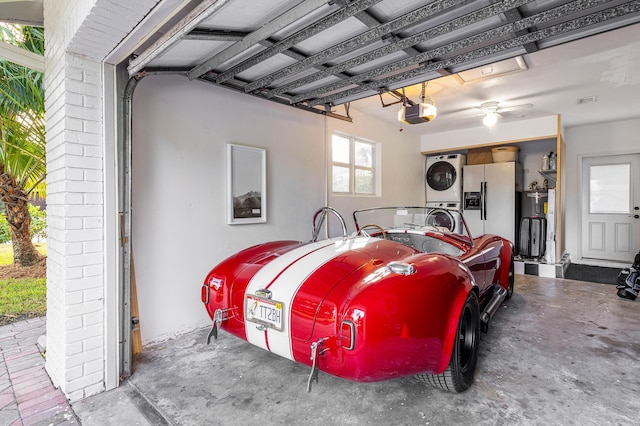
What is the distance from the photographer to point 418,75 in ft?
8.93

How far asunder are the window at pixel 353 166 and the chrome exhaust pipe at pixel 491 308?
8.27ft

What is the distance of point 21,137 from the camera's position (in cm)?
364

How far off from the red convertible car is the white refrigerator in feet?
14.7

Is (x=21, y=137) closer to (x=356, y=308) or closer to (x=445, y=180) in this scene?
(x=356, y=308)

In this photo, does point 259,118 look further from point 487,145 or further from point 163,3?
point 487,145

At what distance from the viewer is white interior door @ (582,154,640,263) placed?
20.0 feet

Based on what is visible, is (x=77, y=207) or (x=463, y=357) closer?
(x=77, y=207)

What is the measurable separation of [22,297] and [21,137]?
180 centimetres

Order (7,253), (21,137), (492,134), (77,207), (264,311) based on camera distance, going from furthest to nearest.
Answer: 1. (492,134)
2. (7,253)
3. (21,137)
4. (77,207)
5. (264,311)

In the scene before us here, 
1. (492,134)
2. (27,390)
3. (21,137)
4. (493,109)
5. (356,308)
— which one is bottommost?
(27,390)

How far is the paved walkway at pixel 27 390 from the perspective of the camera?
1.83 metres

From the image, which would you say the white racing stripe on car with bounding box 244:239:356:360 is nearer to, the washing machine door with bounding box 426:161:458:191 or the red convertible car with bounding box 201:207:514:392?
the red convertible car with bounding box 201:207:514:392

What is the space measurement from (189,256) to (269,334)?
1.59 m

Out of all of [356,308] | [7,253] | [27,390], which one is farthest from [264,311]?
[7,253]
